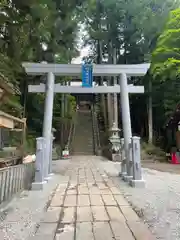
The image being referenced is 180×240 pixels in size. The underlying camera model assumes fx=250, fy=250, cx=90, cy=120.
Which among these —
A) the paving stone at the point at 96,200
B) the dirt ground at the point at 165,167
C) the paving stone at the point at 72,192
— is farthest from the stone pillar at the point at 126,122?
the dirt ground at the point at 165,167

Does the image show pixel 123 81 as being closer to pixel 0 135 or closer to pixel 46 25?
pixel 46 25

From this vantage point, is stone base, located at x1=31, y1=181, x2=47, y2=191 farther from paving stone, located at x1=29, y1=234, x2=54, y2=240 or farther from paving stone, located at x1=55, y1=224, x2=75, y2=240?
paving stone, located at x1=29, y1=234, x2=54, y2=240

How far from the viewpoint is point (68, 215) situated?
3.29 metres

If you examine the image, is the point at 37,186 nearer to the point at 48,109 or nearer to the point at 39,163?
the point at 39,163

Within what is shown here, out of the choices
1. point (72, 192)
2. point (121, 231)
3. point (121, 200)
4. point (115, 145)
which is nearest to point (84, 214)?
point (121, 231)

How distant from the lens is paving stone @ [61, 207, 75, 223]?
10.1 feet

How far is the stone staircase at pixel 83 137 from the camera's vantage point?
1686 cm

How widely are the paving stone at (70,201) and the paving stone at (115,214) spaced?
57 cm

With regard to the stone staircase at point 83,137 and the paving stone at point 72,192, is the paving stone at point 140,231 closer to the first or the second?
the paving stone at point 72,192

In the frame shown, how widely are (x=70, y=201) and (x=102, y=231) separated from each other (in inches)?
57.5

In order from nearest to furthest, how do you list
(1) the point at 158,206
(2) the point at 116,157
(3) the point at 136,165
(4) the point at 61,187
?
(1) the point at 158,206 → (4) the point at 61,187 → (3) the point at 136,165 → (2) the point at 116,157

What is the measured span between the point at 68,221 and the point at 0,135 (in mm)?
4557

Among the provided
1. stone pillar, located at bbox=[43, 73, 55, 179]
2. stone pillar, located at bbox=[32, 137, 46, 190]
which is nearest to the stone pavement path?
stone pillar, located at bbox=[32, 137, 46, 190]

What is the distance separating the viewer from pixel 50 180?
6.26m
